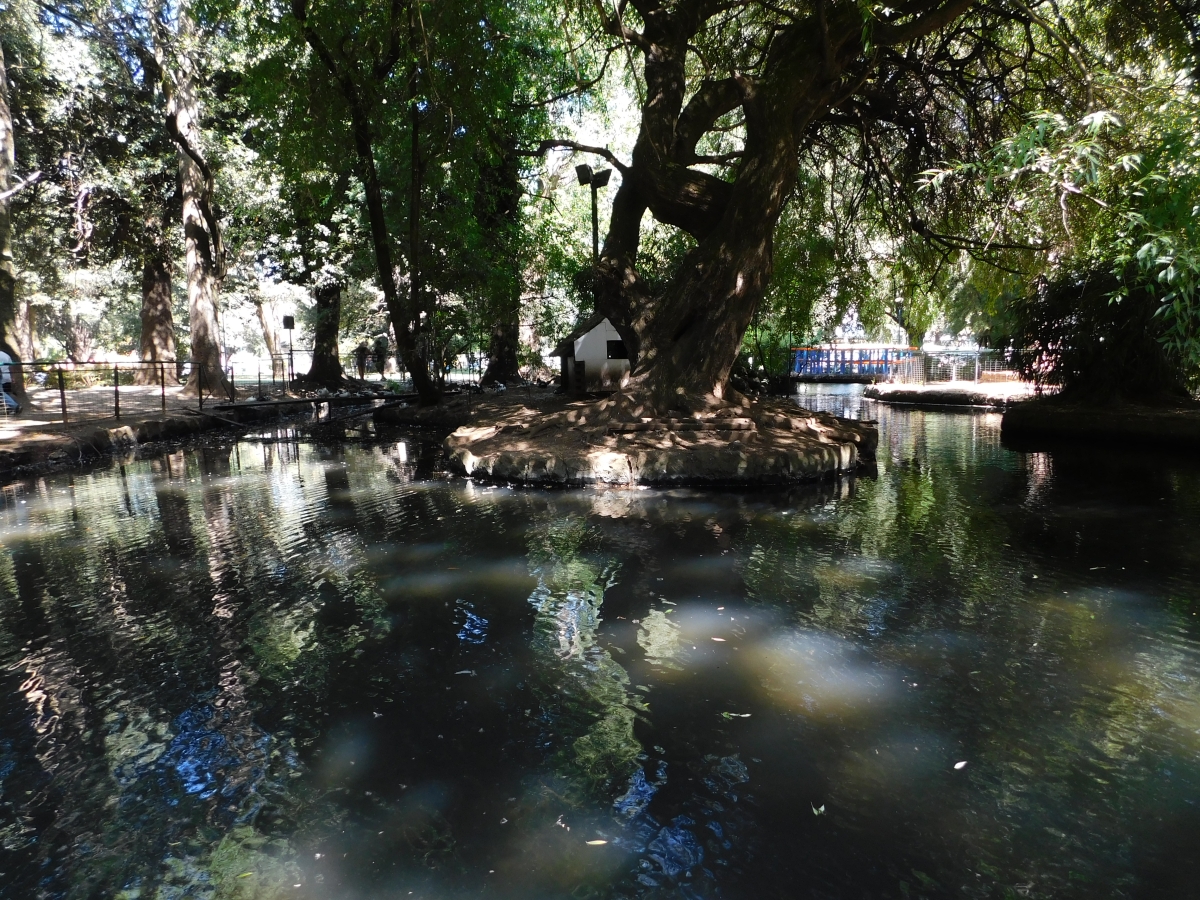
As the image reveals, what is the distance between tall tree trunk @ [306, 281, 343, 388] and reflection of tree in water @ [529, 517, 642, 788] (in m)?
19.2

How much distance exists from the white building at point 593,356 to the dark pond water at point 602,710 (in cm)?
908

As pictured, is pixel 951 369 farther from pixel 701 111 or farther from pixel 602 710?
pixel 602 710

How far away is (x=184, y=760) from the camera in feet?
10.0

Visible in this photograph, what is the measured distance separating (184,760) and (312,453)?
9221 millimetres

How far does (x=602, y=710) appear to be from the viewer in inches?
135

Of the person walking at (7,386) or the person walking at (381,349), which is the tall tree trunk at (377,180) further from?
the person walking at (381,349)

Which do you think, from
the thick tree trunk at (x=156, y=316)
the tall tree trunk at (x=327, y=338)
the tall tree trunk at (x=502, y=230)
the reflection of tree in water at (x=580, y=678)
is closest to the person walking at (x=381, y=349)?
the tall tree trunk at (x=327, y=338)

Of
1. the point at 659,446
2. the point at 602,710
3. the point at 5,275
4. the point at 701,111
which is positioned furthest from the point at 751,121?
the point at 5,275

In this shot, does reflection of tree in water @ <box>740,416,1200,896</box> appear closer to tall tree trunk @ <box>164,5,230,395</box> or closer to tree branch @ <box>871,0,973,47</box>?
tree branch @ <box>871,0,973,47</box>

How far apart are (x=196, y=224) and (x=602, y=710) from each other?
704 inches

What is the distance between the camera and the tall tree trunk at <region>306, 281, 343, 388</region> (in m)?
22.6

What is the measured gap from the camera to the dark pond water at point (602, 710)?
2.46 m

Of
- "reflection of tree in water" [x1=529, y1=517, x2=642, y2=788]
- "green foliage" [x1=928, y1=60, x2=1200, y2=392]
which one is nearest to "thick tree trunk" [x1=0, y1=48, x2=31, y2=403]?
"reflection of tree in water" [x1=529, y1=517, x2=642, y2=788]

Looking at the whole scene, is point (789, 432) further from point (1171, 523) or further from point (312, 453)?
point (312, 453)
